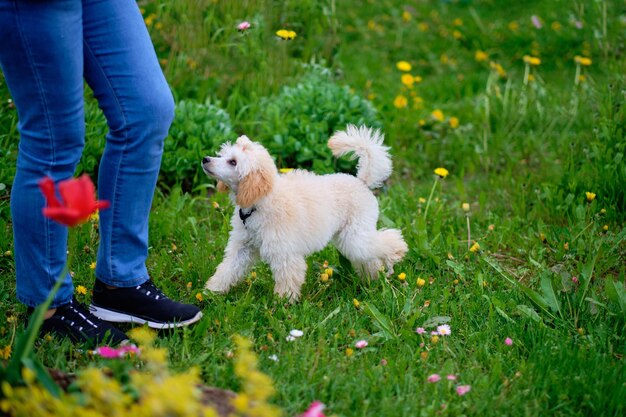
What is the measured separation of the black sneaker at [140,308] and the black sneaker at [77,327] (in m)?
0.10

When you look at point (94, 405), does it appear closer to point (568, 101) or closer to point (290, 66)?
point (290, 66)

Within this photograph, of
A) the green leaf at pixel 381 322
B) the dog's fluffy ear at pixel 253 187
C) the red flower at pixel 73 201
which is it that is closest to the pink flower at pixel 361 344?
Result: the green leaf at pixel 381 322

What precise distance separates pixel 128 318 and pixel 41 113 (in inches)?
32.8

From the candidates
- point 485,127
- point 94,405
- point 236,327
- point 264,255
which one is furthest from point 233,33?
point 94,405

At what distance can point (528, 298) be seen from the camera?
2961 millimetres

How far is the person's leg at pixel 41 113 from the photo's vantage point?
→ 2021mm

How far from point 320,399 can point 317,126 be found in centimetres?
224

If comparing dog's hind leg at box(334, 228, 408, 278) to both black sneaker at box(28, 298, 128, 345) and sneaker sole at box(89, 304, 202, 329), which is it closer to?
Result: sneaker sole at box(89, 304, 202, 329)

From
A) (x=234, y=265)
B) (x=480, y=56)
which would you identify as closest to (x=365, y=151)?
(x=234, y=265)

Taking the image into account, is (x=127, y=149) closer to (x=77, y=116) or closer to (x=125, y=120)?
(x=125, y=120)

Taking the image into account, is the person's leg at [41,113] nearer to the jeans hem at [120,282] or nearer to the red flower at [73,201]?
the jeans hem at [120,282]

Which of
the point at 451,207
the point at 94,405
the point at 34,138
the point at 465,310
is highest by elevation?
the point at 34,138

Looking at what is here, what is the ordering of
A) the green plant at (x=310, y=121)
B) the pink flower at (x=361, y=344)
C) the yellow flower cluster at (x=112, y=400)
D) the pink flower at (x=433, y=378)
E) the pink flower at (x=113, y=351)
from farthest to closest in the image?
the green plant at (x=310, y=121)
the pink flower at (x=361, y=344)
the pink flower at (x=433, y=378)
the pink flower at (x=113, y=351)
the yellow flower cluster at (x=112, y=400)

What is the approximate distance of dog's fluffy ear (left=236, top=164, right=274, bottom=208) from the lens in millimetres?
2811
